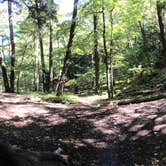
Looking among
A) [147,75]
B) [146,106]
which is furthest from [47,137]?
[147,75]

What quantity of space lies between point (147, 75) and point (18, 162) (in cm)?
2113

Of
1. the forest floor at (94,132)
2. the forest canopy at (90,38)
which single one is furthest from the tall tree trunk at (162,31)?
the forest floor at (94,132)

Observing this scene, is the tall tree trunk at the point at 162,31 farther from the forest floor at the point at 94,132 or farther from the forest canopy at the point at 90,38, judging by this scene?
the forest floor at the point at 94,132

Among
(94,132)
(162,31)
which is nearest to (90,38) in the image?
(162,31)

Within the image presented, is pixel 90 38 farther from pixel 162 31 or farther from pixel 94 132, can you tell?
pixel 94 132

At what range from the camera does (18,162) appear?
16.9 feet

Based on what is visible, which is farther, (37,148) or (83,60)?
(83,60)

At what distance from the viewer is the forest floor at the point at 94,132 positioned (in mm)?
9484

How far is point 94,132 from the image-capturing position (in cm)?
1152

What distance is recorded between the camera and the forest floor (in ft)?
31.1

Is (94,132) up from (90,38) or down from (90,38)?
down

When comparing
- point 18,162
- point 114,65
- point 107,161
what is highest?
point 114,65

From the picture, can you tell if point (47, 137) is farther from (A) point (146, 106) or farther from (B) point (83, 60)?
(B) point (83, 60)

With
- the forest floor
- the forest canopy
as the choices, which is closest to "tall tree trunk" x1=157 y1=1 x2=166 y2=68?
the forest canopy
